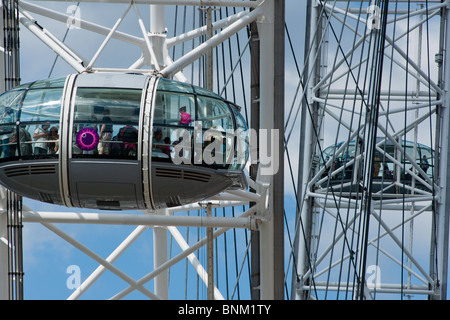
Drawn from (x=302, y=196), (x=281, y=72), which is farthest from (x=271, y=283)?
(x=302, y=196)

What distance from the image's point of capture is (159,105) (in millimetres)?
20375

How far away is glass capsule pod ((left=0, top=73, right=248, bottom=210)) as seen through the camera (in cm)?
2019

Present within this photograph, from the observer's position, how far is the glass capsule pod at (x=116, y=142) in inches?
795

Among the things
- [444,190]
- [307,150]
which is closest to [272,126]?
[307,150]

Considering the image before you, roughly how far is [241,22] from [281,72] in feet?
4.20

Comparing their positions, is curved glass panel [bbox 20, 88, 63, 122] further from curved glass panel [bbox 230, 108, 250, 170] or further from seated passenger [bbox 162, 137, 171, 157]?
curved glass panel [bbox 230, 108, 250, 170]

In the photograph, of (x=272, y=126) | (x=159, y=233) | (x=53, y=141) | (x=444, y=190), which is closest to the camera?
(x=53, y=141)

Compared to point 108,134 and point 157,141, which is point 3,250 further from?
point 157,141

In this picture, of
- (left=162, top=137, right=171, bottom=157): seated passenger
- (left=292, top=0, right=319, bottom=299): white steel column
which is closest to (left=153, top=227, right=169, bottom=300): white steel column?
(left=292, top=0, right=319, bottom=299): white steel column

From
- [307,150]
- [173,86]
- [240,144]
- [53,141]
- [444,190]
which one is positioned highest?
[173,86]

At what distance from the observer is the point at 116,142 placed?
2019 centimetres

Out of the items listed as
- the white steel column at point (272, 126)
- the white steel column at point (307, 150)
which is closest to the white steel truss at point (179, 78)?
the white steel column at point (272, 126)

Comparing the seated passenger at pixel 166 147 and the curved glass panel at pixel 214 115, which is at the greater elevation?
the curved glass panel at pixel 214 115

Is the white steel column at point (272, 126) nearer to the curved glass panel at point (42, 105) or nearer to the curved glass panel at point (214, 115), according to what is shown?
the curved glass panel at point (214, 115)
